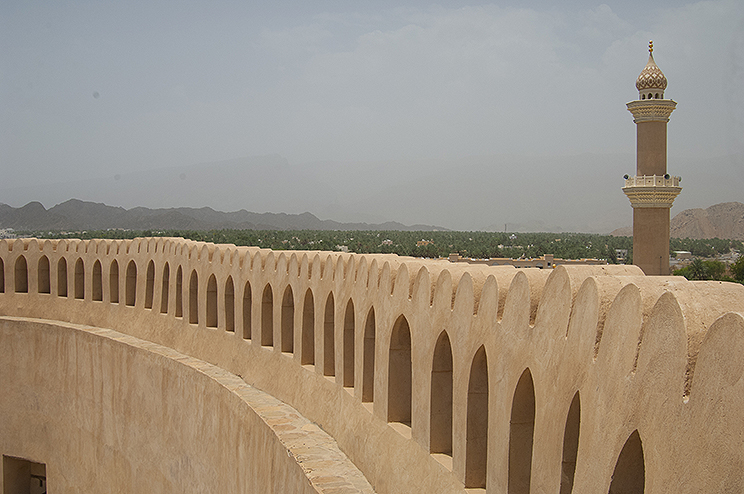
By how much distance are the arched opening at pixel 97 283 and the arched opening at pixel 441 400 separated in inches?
474

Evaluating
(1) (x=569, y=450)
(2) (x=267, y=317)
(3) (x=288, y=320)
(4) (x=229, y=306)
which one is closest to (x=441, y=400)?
(1) (x=569, y=450)

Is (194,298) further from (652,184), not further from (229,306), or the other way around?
(652,184)

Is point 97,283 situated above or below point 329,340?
above

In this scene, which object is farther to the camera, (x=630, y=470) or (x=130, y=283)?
(x=130, y=283)

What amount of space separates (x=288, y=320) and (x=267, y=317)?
2.38ft

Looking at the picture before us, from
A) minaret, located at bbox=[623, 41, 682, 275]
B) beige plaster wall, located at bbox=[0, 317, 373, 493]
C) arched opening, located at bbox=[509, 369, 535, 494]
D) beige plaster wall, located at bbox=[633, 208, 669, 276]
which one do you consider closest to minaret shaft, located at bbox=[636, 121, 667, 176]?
minaret, located at bbox=[623, 41, 682, 275]

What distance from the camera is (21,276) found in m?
17.5

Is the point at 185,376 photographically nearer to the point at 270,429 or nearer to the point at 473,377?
the point at 270,429

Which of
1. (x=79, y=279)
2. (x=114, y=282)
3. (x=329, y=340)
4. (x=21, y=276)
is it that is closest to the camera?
(x=329, y=340)

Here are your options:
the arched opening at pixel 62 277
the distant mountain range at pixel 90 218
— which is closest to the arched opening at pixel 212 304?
the arched opening at pixel 62 277

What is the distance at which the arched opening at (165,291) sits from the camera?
47.1 feet

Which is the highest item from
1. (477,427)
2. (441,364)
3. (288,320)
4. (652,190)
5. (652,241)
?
(652,190)

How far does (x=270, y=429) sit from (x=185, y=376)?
381 cm

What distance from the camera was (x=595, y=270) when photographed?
4.91 metres
